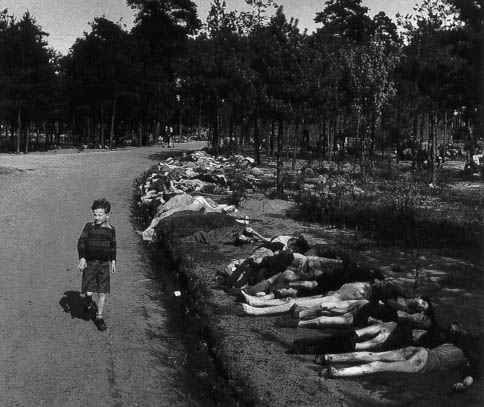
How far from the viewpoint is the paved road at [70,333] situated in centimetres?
491

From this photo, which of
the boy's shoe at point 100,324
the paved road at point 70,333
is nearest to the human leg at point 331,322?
the paved road at point 70,333

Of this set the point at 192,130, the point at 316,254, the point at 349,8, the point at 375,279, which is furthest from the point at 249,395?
the point at 192,130

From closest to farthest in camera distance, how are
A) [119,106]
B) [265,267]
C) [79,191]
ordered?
[265,267] < [79,191] < [119,106]

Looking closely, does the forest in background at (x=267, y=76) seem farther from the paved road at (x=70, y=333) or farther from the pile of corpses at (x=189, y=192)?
the paved road at (x=70, y=333)

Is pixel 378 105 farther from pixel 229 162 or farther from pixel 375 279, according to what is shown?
pixel 375 279

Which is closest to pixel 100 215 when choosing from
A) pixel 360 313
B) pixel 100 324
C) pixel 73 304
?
pixel 100 324

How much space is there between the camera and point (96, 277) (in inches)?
262

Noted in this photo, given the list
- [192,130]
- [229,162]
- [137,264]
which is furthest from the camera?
[192,130]

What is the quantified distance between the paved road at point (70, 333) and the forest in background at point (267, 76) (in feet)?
29.3

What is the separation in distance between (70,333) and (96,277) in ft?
2.32

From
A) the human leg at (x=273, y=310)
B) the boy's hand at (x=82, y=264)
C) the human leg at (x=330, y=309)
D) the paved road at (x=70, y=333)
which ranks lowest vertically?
the paved road at (x=70, y=333)

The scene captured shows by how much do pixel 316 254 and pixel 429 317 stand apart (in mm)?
2722

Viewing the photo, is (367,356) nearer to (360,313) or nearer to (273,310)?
(360,313)

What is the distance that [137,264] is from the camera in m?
9.92
